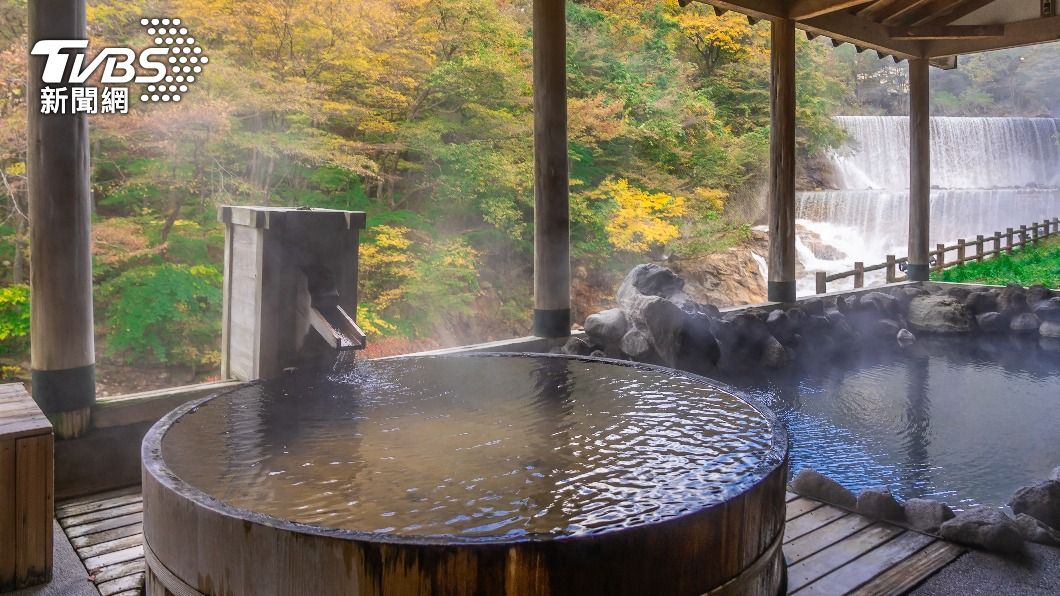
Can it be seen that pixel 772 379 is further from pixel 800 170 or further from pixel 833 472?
pixel 800 170

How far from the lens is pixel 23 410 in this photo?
257 centimetres

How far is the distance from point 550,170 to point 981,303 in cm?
592

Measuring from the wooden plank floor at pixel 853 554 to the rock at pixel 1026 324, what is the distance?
6207mm

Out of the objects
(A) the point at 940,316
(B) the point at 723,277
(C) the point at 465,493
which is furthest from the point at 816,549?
(B) the point at 723,277

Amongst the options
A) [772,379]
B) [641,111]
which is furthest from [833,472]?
[641,111]

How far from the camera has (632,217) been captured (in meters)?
9.82

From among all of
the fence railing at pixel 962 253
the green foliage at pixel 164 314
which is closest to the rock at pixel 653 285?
the green foliage at pixel 164 314

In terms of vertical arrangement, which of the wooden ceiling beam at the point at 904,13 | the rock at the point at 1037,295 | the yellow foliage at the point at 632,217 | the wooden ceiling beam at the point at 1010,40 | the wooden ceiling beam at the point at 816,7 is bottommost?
the rock at the point at 1037,295

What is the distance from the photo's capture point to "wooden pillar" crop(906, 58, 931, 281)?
8875 millimetres

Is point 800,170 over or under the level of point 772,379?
over

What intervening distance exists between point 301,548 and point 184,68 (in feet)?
21.2

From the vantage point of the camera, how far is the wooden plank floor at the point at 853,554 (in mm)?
2377

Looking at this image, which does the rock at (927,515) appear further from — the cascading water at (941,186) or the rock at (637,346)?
the cascading water at (941,186)

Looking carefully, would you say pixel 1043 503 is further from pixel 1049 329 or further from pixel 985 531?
pixel 1049 329
